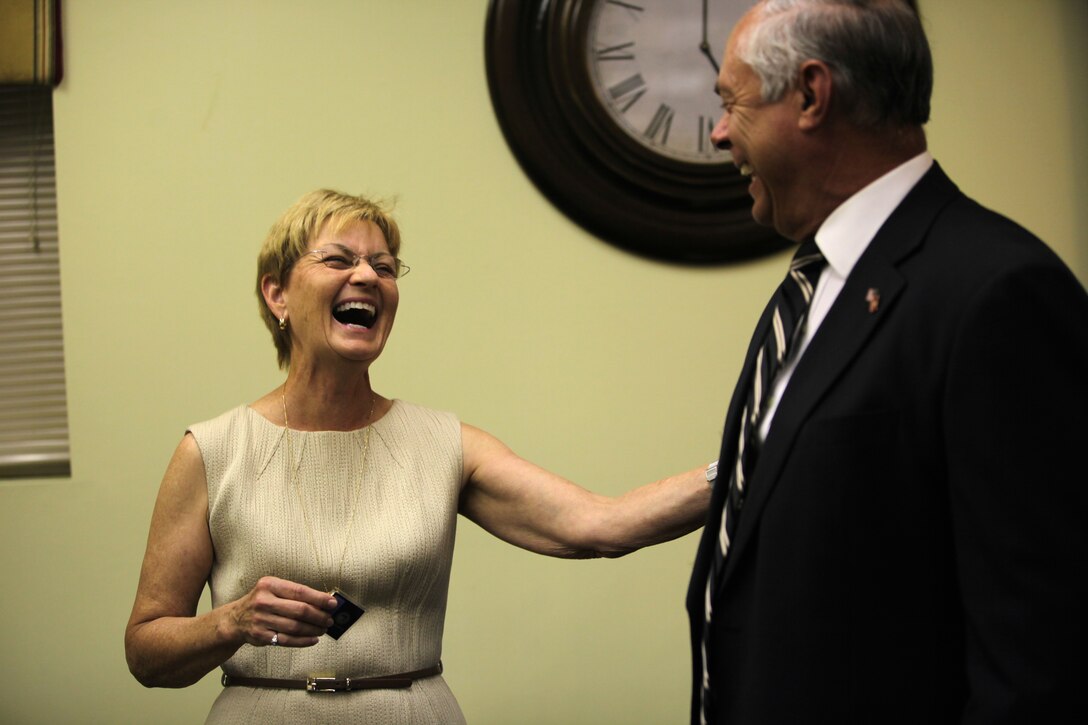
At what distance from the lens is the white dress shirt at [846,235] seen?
1322 millimetres

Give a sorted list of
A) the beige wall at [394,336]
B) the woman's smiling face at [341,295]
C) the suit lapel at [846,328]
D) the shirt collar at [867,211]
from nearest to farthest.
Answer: the suit lapel at [846,328], the shirt collar at [867,211], the woman's smiling face at [341,295], the beige wall at [394,336]

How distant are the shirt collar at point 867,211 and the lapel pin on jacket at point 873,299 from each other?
0.09 metres

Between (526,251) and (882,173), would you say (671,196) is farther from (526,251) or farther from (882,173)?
(882,173)

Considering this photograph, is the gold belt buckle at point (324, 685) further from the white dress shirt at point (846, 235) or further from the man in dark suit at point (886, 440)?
the white dress shirt at point (846, 235)

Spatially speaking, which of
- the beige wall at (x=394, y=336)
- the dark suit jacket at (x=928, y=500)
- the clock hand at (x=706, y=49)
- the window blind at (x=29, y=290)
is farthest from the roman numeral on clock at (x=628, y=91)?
the dark suit jacket at (x=928, y=500)

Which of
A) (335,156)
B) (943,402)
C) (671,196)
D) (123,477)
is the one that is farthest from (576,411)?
(943,402)

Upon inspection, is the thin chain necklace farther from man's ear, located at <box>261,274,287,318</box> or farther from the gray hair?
the gray hair

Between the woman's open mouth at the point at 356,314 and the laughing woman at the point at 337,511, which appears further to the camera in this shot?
the woman's open mouth at the point at 356,314

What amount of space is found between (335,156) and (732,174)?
1.14 meters

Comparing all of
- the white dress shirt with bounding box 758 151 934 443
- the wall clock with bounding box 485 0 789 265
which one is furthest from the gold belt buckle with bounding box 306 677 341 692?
the wall clock with bounding box 485 0 789 265

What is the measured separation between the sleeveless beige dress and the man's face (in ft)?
→ 2.85

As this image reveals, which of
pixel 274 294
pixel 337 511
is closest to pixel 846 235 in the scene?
pixel 337 511

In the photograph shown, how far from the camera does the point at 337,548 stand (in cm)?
193

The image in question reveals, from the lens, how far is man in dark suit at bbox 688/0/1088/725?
1071mm
